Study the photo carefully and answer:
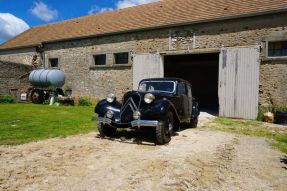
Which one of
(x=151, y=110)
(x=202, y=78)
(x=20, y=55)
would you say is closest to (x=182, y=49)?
(x=151, y=110)

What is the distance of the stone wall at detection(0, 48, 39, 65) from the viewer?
2053 cm

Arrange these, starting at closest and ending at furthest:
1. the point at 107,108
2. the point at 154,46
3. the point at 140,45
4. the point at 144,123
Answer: the point at 144,123, the point at 107,108, the point at 154,46, the point at 140,45

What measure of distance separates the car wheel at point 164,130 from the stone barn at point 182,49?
6354 millimetres

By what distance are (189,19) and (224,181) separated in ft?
35.2

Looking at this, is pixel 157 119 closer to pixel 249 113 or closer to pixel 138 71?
pixel 249 113

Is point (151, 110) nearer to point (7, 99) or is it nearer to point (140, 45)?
point (140, 45)

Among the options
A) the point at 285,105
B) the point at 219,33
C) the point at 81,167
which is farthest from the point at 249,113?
the point at 81,167

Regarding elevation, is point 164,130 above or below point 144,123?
below

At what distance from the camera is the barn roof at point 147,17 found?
12242 mm

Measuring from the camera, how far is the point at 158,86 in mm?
7766

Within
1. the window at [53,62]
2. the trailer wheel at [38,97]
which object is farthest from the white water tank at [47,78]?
the window at [53,62]

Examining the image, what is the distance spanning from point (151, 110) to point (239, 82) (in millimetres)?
6988

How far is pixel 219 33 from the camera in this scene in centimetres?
1239

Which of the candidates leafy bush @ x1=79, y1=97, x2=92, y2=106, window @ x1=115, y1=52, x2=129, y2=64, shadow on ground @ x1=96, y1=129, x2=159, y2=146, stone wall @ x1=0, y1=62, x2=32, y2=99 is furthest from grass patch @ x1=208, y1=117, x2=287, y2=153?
stone wall @ x1=0, y1=62, x2=32, y2=99
